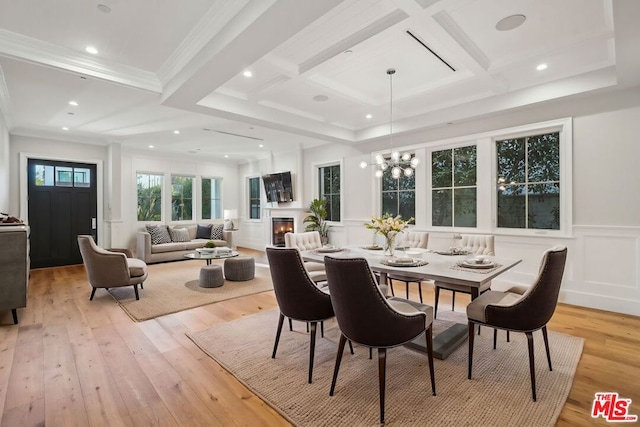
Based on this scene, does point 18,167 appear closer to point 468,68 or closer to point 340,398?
point 340,398

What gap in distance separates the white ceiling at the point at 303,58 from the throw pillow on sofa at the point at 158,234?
2672 millimetres

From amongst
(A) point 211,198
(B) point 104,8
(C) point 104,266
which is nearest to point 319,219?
(A) point 211,198

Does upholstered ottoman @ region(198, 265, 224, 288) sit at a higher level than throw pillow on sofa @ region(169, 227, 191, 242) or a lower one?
lower

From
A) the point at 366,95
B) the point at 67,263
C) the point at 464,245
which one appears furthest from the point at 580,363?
the point at 67,263

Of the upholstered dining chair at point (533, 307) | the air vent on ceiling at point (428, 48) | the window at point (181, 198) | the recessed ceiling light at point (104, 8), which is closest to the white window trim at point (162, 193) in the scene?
the window at point (181, 198)

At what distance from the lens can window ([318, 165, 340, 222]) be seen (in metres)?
6.94

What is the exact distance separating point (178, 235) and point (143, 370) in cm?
559

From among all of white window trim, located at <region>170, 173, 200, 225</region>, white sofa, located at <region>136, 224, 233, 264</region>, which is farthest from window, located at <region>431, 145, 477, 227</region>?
white window trim, located at <region>170, 173, 200, 225</region>

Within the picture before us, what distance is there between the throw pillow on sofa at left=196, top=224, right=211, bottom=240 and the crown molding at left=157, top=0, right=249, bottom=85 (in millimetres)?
4969

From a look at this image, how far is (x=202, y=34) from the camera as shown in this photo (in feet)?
9.41

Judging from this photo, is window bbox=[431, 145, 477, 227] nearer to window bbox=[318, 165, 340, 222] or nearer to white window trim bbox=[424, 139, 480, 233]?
white window trim bbox=[424, 139, 480, 233]

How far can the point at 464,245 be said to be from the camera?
3.71 m

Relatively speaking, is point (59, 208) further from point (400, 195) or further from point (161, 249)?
point (400, 195)

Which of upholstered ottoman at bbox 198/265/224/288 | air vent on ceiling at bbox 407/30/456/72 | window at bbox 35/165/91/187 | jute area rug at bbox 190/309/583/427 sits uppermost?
air vent on ceiling at bbox 407/30/456/72
